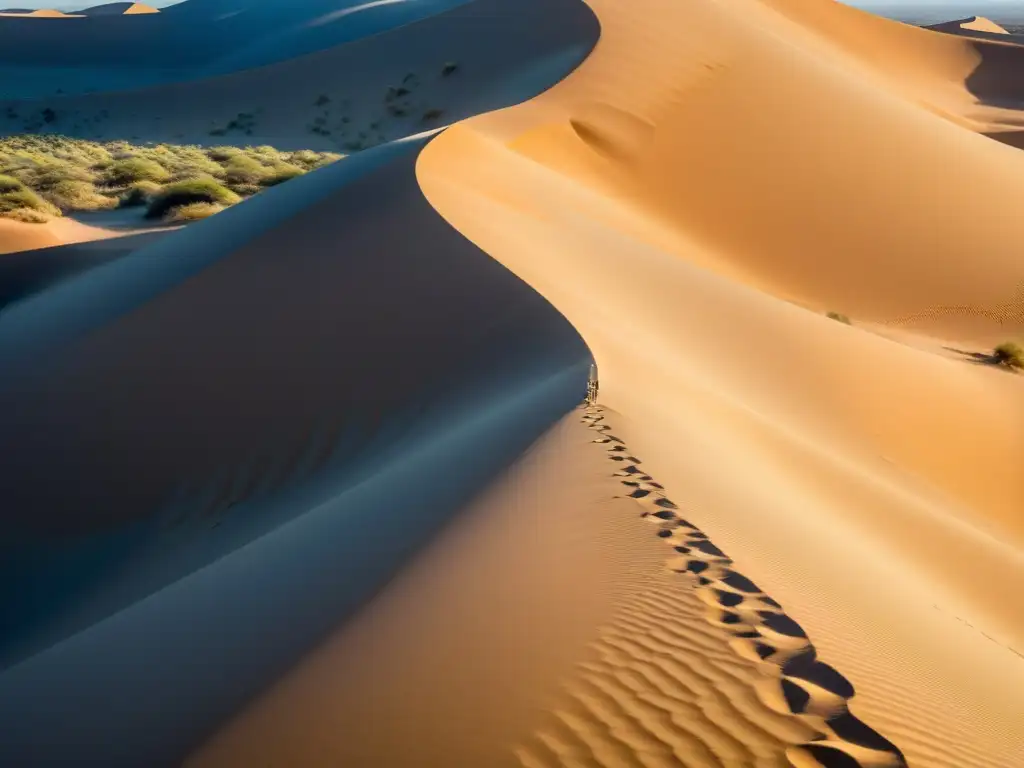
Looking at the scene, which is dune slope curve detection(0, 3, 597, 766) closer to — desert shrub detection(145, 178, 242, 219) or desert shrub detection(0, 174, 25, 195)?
desert shrub detection(145, 178, 242, 219)

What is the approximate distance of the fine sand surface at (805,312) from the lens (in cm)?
357

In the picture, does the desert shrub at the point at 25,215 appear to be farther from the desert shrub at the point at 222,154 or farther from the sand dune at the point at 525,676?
the sand dune at the point at 525,676

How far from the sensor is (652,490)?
12.7 feet

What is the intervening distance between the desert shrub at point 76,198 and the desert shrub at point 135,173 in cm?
122

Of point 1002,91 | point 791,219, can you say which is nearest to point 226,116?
point 791,219

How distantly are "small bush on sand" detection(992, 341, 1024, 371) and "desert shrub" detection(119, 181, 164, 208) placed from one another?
15423 millimetres

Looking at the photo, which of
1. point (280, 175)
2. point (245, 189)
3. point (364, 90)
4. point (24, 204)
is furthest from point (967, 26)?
point (24, 204)

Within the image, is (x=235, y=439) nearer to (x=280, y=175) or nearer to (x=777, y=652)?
(x=777, y=652)

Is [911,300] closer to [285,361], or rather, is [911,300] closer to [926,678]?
[285,361]

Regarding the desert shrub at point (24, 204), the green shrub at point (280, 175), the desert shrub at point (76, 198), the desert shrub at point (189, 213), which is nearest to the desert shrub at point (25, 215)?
the desert shrub at point (24, 204)

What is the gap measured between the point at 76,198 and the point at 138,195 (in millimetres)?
1247

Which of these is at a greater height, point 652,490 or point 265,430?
point 652,490

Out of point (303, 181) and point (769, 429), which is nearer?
point (769, 429)

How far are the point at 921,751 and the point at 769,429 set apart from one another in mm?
3704
